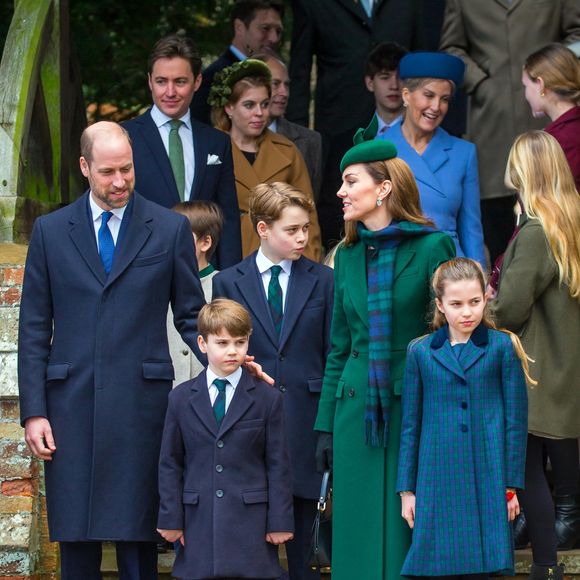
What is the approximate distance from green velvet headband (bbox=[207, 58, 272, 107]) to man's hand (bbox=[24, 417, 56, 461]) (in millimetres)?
2794

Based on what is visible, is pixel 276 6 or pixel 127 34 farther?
pixel 127 34

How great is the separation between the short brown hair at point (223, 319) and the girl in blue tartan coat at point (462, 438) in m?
0.63

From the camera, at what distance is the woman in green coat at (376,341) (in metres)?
5.53

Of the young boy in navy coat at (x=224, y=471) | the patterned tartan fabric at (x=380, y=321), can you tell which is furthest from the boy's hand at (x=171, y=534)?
the patterned tartan fabric at (x=380, y=321)

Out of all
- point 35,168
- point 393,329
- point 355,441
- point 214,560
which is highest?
point 35,168

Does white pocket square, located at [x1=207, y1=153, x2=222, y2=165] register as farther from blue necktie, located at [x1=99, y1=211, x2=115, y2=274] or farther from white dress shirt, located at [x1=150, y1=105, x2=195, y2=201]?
blue necktie, located at [x1=99, y1=211, x2=115, y2=274]

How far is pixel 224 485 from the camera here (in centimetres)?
558

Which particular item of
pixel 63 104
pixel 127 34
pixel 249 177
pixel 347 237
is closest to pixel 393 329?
pixel 347 237

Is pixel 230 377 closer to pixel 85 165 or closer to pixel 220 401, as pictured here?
pixel 220 401

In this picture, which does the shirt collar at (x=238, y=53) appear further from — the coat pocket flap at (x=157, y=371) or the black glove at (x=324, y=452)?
the black glove at (x=324, y=452)

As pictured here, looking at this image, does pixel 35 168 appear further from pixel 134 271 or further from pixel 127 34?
pixel 134 271

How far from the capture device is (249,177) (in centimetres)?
793

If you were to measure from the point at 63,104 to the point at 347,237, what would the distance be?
12.7 ft

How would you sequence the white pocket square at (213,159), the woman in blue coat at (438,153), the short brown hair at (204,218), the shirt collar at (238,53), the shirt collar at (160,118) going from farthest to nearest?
1. the shirt collar at (238,53)
2. the shirt collar at (160,118)
3. the white pocket square at (213,159)
4. the woman in blue coat at (438,153)
5. the short brown hair at (204,218)
